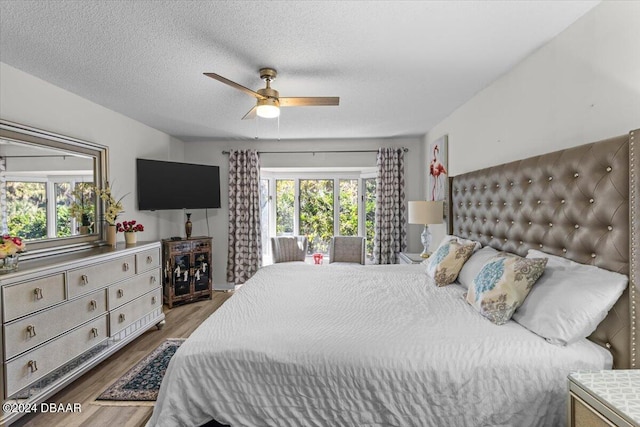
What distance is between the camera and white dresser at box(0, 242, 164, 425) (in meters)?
1.83

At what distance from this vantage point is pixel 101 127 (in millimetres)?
3189

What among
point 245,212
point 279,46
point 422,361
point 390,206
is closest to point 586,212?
point 422,361

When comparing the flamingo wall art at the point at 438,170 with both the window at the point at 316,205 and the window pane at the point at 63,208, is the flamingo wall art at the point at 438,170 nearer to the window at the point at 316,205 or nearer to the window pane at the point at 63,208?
the window at the point at 316,205

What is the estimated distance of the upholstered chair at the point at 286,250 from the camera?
4527 mm

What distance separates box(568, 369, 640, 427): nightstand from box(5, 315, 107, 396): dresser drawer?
2.88m

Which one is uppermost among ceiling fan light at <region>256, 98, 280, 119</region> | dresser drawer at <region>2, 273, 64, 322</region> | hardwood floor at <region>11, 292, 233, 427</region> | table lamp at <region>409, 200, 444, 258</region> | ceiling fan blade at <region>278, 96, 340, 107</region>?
ceiling fan blade at <region>278, 96, 340, 107</region>

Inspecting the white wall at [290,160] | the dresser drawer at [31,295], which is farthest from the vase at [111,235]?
the white wall at [290,160]

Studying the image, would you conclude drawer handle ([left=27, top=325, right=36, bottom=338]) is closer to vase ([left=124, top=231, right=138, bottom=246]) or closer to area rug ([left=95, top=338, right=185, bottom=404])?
area rug ([left=95, top=338, right=185, bottom=404])

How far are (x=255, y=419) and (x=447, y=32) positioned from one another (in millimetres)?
2297

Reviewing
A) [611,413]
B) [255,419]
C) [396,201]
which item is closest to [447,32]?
[611,413]

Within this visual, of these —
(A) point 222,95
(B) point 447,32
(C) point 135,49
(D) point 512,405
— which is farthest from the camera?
(A) point 222,95

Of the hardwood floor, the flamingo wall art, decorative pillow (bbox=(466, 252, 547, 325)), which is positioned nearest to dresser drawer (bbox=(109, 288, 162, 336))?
the hardwood floor

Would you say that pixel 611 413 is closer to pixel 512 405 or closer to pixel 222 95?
pixel 512 405

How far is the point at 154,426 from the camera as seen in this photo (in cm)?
134
